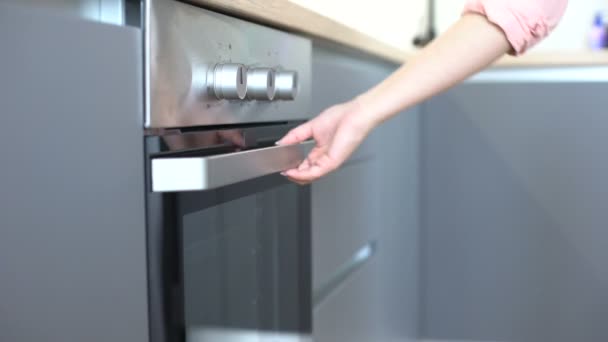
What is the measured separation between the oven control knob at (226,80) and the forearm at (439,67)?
20cm

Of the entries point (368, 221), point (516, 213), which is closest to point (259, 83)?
point (368, 221)

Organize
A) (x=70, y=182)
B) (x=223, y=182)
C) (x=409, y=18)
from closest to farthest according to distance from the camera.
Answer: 1. (x=70, y=182)
2. (x=223, y=182)
3. (x=409, y=18)

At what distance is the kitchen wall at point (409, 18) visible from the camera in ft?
5.33

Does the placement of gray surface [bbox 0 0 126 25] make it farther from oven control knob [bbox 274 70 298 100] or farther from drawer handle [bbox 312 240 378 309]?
drawer handle [bbox 312 240 378 309]

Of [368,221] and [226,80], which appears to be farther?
[368,221]

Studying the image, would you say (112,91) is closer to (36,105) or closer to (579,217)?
(36,105)

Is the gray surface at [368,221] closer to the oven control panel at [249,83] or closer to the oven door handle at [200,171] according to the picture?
the oven control panel at [249,83]

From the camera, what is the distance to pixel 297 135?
94cm

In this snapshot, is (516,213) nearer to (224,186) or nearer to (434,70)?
(434,70)

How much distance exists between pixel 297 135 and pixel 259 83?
127mm

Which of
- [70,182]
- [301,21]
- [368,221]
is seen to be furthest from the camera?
[368,221]

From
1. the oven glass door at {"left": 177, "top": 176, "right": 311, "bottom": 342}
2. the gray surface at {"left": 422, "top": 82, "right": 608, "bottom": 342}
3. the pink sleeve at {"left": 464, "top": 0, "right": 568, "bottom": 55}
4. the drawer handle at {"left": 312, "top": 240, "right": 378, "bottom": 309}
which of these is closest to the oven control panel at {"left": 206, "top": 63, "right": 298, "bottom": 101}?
the oven glass door at {"left": 177, "top": 176, "right": 311, "bottom": 342}

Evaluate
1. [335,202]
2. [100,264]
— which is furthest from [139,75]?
[335,202]

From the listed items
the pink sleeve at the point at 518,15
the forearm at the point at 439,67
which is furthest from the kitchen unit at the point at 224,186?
the pink sleeve at the point at 518,15
